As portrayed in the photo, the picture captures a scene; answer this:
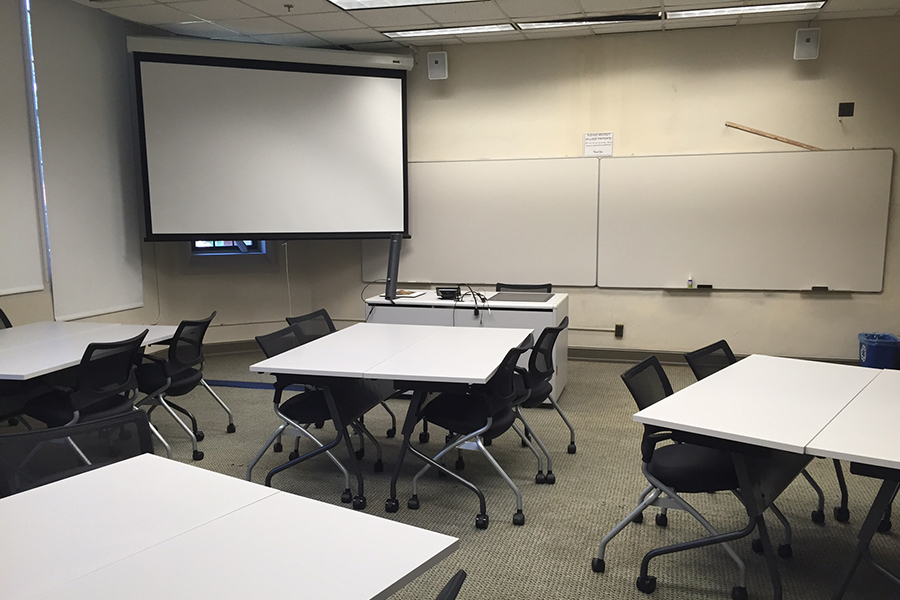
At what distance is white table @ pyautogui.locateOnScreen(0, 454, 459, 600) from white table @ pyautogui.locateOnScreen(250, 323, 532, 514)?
134 centimetres

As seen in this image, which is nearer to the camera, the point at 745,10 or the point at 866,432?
the point at 866,432

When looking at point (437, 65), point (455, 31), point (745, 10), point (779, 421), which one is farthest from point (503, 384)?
point (437, 65)

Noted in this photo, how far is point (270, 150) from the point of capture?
21.2ft

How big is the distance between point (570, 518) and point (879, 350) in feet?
13.1

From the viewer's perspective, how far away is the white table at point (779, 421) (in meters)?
2.17

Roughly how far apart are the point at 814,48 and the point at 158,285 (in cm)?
659

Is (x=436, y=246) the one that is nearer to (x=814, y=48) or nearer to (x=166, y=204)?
(x=166, y=204)

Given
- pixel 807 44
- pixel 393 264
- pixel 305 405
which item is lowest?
pixel 305 405

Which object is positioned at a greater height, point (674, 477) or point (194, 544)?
point (194, 544)

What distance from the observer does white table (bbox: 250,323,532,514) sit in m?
3.21

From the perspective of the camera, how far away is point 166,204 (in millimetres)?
6172

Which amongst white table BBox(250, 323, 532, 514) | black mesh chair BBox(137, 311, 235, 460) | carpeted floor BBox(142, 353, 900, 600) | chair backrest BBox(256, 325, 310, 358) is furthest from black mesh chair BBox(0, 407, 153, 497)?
black mesh chair BBox(137, 311, 235, 460)

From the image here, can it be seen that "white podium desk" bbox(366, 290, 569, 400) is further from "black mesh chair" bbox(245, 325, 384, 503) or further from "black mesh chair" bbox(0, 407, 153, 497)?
"black mesh chair" bbox(0, 407, 153, 497)

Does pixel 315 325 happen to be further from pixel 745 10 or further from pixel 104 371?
pixel 745 10
